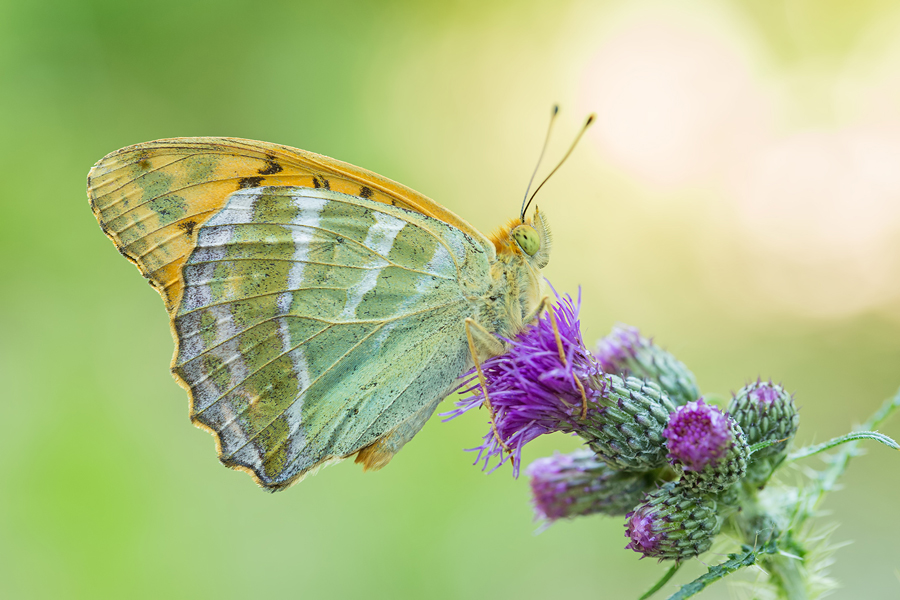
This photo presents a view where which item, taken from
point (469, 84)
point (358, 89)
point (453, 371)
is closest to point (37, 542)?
point (453, 371)

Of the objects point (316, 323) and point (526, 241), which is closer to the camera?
point (316, 323)

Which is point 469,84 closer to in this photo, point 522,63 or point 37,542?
point 522,63

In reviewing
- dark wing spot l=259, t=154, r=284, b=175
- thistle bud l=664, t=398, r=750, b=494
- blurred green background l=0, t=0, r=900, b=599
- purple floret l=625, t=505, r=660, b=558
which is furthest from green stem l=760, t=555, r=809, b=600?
blurred green background l=0, t=0, r=900, b=599

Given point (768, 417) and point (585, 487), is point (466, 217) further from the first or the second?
point (768, 417)

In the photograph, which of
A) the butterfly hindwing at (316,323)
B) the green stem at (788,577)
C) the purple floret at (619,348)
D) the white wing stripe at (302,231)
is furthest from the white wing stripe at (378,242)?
the green stem at (788,577)

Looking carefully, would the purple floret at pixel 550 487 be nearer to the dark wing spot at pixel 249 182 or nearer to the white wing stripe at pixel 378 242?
the white wing stripe at pixel 378 242

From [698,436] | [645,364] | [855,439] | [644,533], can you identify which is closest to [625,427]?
[698,436]
